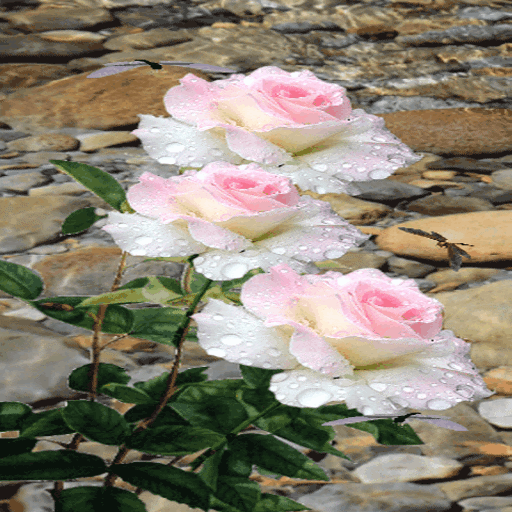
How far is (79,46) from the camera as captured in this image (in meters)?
3.79

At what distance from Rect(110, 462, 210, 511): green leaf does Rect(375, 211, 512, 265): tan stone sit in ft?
4.55

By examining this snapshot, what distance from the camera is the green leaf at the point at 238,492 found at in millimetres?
622

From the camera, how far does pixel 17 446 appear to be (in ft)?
2.14

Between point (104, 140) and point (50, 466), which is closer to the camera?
point (50, 466)

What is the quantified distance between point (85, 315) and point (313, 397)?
13.8 inches

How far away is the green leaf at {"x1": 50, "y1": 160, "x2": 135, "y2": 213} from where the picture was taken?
67cm

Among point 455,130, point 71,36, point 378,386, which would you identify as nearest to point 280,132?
point 378,386

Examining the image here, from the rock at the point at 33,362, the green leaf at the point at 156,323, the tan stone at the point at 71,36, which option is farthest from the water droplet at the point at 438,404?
the tan stone at the point at 71,36

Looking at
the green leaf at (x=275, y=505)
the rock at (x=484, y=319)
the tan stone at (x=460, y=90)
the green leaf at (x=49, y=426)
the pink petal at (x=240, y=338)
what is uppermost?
the pink petal at (x=240, y=338)

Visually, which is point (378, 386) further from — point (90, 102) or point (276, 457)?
point (90, 102)

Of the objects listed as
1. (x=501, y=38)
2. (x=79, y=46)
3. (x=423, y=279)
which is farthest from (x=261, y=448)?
(x=501, y=38)

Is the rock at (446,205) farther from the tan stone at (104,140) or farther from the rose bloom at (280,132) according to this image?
the rose bloom at (280,132)

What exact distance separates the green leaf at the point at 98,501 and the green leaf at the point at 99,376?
164 mm

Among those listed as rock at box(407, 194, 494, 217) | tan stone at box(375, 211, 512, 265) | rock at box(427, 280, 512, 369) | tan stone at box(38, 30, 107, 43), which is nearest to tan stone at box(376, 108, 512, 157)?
rock at box(407, 194, 494, 217)
